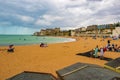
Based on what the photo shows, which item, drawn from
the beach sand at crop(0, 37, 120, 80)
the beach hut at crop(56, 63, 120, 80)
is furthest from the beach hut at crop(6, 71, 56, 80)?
the beach sand at crop(0, 37, 120, 80)

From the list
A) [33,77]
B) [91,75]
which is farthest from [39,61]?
[91,75]

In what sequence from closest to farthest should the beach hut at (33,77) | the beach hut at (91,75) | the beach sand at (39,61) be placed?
the beach hut at (91,75), the beach hut at (33,77), the beach sand at (39,61)

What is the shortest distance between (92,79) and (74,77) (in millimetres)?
482

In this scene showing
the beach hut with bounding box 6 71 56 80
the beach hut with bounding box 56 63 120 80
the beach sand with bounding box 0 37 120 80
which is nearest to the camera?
the beach hut with bounding box 56 63 120 80

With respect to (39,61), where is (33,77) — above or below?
above

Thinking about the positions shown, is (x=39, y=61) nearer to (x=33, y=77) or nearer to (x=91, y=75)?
(x=33, y=77)

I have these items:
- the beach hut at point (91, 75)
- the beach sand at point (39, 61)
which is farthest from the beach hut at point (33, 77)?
the beach sand at point (39, 61)

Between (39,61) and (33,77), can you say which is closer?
(33,77)

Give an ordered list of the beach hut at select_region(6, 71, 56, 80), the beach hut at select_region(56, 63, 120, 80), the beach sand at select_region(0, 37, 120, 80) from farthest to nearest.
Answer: the beach sand at select_region(0, 37, 120, 80)
the beach hut at select_region(6, 71, 56, 80)
the beach hut at select_region(56, 63, 120, 80)

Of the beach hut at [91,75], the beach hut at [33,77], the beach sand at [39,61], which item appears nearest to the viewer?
the beach hut at [91,75]

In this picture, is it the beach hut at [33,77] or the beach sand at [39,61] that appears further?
the beach sand at [39,61]

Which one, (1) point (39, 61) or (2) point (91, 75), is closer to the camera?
(2) point (91, 75)

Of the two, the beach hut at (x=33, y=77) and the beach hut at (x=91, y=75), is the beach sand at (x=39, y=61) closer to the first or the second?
the beach hut at (x=33, y=77)

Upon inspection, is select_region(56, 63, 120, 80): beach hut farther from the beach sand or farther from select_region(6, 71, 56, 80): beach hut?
the beach sand
